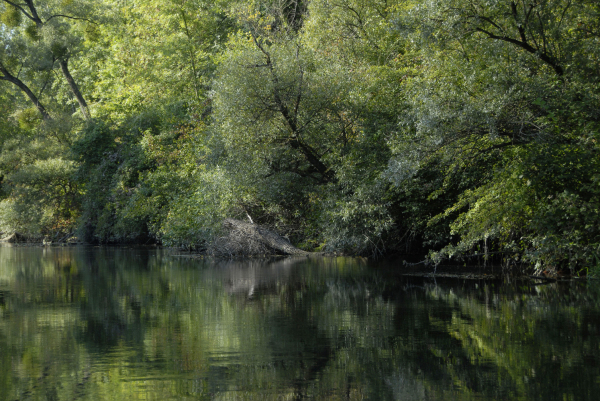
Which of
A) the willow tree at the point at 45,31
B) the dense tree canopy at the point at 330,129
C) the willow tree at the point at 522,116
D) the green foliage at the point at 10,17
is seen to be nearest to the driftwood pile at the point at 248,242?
the dense tree canopy at the point at 330,129

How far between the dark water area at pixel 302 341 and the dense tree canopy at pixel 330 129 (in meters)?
2.45

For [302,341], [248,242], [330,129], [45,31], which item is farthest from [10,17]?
[302,341]

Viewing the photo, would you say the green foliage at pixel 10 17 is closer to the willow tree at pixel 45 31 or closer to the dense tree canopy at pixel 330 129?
the willow tree at pixel 45 31

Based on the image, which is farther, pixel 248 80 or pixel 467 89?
pixel 248 80

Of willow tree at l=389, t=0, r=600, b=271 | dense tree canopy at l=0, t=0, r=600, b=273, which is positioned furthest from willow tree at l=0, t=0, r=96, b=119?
willow tree at l=389, t=0, r=600, b=271

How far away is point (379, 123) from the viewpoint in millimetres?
18938

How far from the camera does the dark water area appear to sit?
509 cm

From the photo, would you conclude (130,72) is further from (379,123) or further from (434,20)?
(434,20)

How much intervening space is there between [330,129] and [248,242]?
15.2 feet

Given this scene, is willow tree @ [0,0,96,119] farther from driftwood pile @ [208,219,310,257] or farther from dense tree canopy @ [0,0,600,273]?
driftwood pile @ [208,219,310,257]

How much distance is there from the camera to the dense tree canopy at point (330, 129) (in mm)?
11977

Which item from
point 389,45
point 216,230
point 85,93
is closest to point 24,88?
point 85,93

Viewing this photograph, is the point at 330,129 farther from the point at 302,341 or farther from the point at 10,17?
the point at 10,17

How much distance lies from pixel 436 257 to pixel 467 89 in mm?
3508
